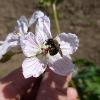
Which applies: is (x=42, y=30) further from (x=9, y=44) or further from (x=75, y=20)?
(x=75, y=20)

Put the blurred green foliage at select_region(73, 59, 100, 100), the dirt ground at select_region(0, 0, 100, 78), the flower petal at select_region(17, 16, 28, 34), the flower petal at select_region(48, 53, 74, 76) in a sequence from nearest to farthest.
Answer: the flower petal at select_region(48, 53, 74, 76) → the flower petal at select_region(17, 16, 28, 34) → the blurred green foliage at select_region(73, 59, 100, 100) → the dirt ground at select_region(0, 0, 100, 78)

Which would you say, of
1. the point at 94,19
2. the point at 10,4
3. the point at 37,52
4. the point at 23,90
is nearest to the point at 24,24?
the point at 37,52

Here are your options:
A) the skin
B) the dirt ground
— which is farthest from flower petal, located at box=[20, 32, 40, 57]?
the dirt ground

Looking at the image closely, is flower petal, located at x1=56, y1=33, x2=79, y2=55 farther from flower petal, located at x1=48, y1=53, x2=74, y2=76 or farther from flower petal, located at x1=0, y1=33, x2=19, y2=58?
flower petal, located at x1=0, y1=33, x2=19, y2=58

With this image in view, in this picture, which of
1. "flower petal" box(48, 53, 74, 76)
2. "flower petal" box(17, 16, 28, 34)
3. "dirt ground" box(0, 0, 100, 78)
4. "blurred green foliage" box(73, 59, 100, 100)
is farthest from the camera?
"dirt ground" box(0, 0, 100, 78)

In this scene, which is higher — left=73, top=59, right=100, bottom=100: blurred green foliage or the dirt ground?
the dirt ground

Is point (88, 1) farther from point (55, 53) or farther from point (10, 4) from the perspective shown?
point (55, 53)

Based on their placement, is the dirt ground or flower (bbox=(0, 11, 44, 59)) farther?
the dirt ground
